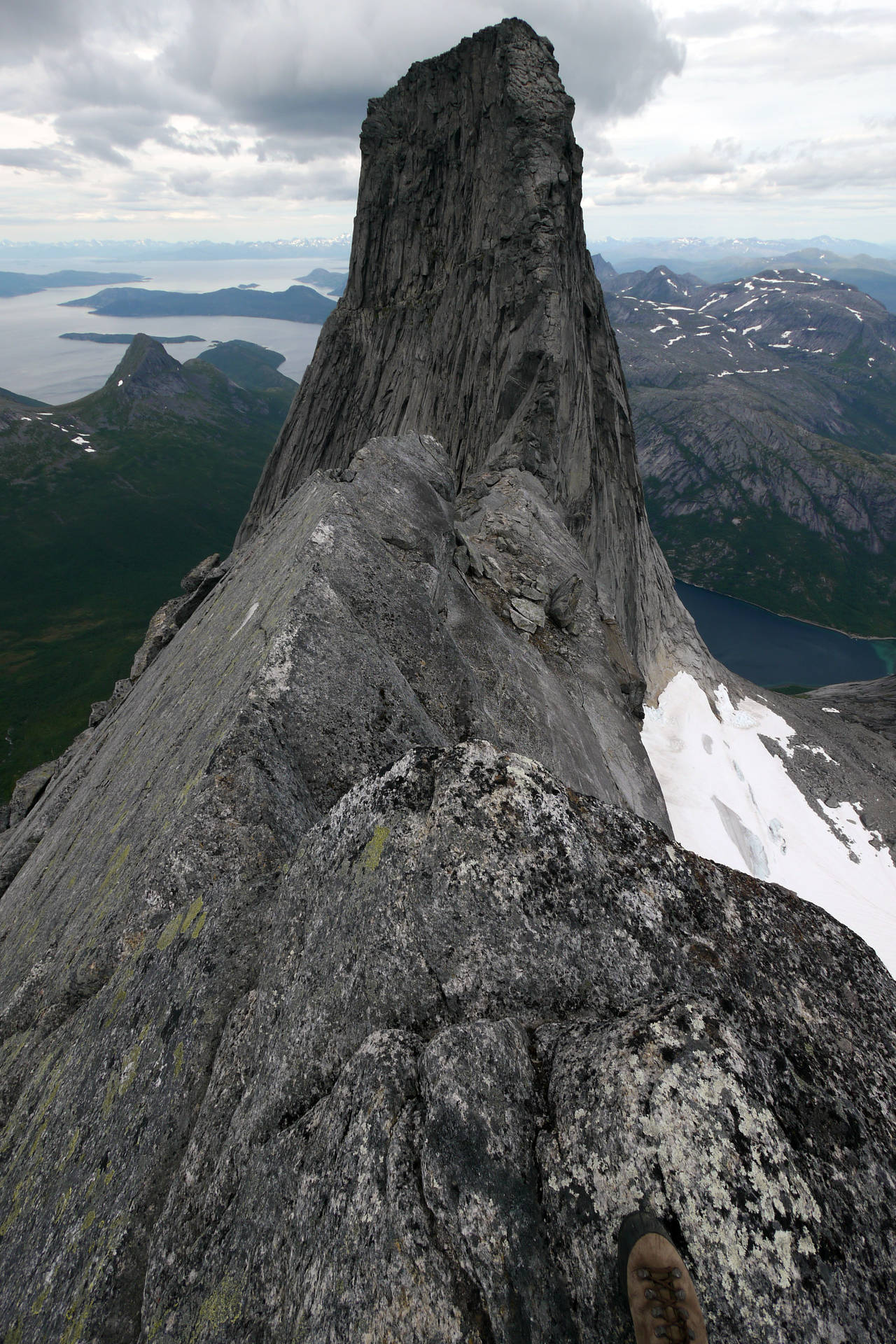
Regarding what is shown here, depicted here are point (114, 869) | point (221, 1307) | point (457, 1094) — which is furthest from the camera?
point (114, 869)

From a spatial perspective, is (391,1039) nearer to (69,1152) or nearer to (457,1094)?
(457,1094)

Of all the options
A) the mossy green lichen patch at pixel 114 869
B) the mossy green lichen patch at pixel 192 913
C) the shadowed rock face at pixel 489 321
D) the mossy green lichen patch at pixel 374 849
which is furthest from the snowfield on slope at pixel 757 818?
the mossy green lichen patch at pixel 192 913

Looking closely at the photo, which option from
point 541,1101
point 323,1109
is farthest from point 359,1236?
point 541,1101

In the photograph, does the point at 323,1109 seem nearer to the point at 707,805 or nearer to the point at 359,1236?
the point at 359,1236

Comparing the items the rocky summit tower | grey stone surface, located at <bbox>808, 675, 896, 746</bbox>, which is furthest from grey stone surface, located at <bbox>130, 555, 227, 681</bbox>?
grey stone surface, located at <bbox>808, 675, 896, 746</bbox>

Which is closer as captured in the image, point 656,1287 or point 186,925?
point 656,1287

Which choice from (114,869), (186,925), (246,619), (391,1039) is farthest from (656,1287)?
(246,619)

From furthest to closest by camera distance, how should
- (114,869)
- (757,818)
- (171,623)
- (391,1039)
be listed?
(757,818)
(171,623)
(114,869)
(391,1039)

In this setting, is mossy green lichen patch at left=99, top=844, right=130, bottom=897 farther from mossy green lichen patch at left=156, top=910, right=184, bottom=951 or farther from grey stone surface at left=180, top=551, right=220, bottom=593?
grey stone surface at left=180, top=551, right=220, bottom=593
